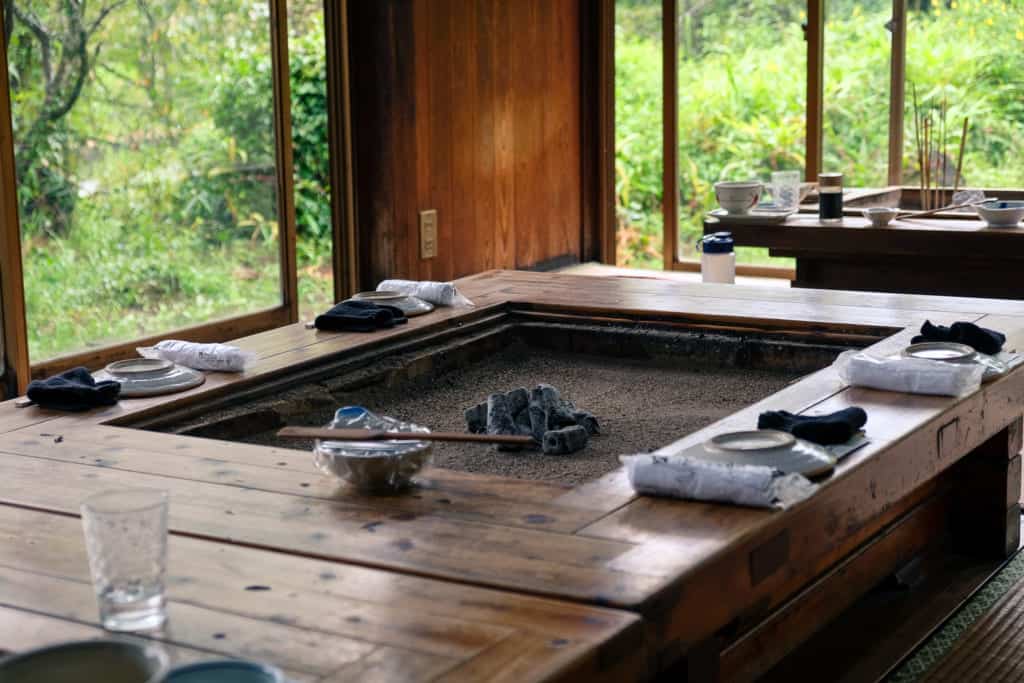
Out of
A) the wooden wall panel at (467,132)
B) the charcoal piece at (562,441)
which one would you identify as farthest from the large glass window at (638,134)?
the charcoal piece at (562,441)

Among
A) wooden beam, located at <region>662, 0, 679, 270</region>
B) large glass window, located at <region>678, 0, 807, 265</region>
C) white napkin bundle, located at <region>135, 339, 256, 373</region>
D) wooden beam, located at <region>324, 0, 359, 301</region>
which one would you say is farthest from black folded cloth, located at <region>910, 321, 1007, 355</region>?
wooden beam, located at <region>662, 0, 679, 270</region>

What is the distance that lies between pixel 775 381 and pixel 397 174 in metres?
2.32

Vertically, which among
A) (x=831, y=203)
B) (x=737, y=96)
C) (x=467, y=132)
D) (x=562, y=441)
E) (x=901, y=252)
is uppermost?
(x=737, y=96)

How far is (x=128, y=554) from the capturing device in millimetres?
1397

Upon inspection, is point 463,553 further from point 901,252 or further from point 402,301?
point 901,252

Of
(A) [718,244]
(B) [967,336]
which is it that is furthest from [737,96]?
(B) [967,336]

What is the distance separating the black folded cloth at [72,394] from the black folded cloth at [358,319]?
2.05 feet

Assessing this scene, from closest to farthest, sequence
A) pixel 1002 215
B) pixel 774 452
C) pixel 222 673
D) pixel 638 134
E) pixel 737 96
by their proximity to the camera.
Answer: pixel 222 673
pixel 774 452
pixel 1002 215
pixel 737 96
pixel 638 134

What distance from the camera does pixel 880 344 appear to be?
2549 mm

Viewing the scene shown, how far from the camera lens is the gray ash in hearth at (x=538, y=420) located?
2.44 meters

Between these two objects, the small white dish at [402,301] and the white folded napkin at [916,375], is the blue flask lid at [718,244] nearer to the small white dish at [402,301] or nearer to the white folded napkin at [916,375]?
the small white dish at [402,301]

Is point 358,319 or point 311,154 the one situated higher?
point 311,154

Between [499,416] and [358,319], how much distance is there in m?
0.52

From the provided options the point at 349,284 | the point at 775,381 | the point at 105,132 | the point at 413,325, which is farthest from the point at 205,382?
the point at 349,284
